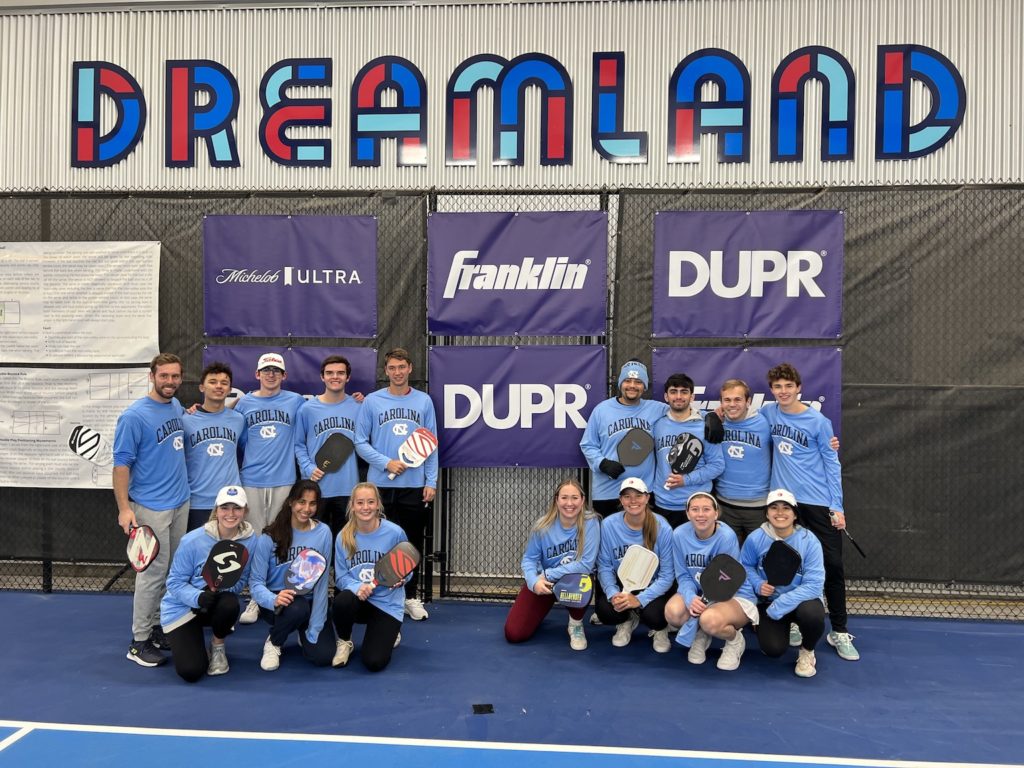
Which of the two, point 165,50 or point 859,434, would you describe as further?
point 165,50

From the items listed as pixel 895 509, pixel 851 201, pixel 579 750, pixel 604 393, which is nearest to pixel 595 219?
pixel 604 393

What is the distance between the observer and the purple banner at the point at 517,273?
19.9 ft

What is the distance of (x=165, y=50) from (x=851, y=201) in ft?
20.4

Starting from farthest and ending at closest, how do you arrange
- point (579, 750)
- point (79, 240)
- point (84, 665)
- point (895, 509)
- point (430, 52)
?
point (430, 52) → point (79, 240) → point (895, 509) → point (84, 665) → point (579, 750)

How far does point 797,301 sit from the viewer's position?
234 inches

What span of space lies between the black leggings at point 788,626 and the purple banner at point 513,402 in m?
1.83

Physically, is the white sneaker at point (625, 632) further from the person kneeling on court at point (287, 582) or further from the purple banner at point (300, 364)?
the purple banner at point (300, 364)

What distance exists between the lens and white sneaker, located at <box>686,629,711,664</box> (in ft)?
16.1

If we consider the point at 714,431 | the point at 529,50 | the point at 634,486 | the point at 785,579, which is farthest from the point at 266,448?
the point at 529,50

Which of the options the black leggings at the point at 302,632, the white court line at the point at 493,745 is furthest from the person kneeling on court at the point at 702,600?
the black leggings at the point at 302,632

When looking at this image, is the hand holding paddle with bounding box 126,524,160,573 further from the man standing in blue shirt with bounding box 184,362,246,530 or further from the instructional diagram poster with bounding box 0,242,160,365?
the instructional diagram poster with bounding box 0,242,160,365

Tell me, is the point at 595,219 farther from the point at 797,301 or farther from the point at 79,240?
the point at 79,240

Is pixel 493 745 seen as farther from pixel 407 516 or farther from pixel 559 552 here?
pixel 407 516

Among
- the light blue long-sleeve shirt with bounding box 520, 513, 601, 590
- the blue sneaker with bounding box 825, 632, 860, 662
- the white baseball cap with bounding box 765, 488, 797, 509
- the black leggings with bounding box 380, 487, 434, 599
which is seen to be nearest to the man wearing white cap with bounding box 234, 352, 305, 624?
the black leggings with bounding box 380, 487, 434, 599
